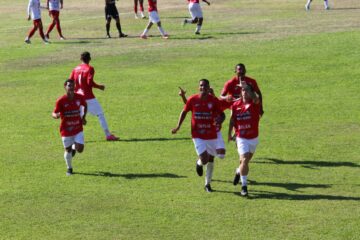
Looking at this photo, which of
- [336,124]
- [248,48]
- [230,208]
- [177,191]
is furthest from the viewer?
[248,48]

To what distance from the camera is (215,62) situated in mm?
32875

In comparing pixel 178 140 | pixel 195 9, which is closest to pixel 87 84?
pixel 178 140

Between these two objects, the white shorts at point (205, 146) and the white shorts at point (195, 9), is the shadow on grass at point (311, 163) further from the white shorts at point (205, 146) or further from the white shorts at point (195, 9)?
the white shorts at point (195, 9)

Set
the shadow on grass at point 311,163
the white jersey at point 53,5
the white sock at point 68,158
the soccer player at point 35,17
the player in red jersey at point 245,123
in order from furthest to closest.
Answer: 1. the white jersey at point 53,5
2. the soccer player at point 35,17
3. the shadow on grass at point 311,163
4. the white sock at point 68,158
5. the player in red jersey at point 245,123

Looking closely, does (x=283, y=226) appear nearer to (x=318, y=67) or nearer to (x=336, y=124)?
(x=336, y=124)

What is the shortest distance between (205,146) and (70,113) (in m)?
3.35

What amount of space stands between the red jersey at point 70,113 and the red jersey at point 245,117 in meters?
3.83

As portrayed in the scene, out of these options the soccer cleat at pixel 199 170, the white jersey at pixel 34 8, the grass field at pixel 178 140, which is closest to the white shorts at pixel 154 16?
the grass field at pixel 178 140

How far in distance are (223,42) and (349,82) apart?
353 inches

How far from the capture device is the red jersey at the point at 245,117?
55.9ft

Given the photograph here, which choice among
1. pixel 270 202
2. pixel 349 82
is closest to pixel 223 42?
pixel 349 82

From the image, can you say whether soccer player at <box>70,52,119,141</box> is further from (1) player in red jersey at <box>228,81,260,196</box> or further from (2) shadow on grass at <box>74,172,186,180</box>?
(1) player in red jersey at <box>228,81,260,196</box>

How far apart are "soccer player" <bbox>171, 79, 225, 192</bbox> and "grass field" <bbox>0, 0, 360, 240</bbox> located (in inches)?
28.3

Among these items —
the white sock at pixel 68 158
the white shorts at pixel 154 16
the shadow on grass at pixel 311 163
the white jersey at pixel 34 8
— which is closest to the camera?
the white sock at pixel 68 158
